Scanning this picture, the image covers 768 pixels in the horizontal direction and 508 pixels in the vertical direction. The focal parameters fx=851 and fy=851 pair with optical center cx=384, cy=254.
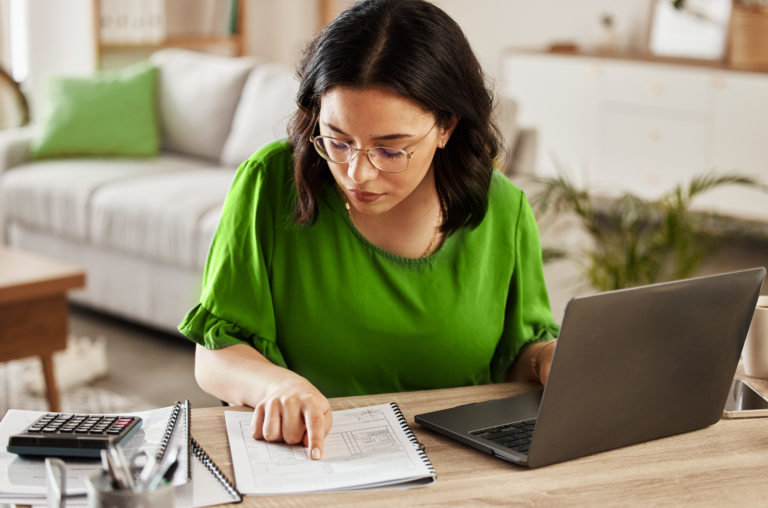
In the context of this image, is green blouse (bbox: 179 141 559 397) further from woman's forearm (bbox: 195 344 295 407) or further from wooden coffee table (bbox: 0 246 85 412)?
wooden coffee table (bbox: 0 246 85 412)

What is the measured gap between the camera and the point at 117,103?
3746mm

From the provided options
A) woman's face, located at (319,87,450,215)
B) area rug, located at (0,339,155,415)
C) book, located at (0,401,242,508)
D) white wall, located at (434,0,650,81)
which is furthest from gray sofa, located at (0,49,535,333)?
book, located at (0,401,242,508)

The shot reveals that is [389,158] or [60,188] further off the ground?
[389,158]

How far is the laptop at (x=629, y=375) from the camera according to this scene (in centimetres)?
89

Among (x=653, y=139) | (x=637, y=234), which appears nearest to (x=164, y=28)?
(x=653, y=139)

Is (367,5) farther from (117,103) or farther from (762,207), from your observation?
(762,207)

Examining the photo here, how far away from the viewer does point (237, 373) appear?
113 centimetres

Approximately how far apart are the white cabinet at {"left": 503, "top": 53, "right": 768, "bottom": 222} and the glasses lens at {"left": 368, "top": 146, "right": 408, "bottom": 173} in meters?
3.86

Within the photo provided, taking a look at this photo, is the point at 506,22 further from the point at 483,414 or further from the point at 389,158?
the point at 483,414

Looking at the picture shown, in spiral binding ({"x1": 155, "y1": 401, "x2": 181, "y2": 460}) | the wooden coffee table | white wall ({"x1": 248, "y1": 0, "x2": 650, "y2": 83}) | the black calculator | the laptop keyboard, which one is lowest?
the wooden coffee table

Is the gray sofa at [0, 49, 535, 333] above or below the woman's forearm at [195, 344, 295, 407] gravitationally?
below

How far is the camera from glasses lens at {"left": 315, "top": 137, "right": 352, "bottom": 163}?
1128mm

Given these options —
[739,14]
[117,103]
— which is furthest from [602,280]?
[739,14]

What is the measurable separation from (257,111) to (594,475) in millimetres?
2907
